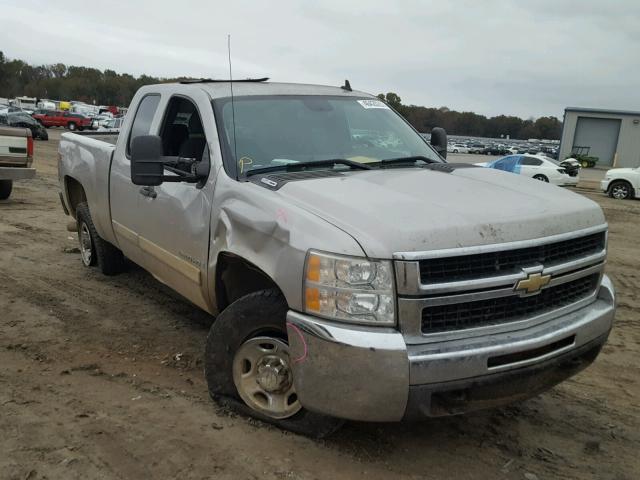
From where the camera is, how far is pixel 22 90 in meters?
125

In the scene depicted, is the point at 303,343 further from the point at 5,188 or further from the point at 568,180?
the point at 568,180

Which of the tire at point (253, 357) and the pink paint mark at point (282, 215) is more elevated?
the pink paint mark at point (282, 215)

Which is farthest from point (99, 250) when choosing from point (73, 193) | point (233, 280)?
point (233, 280)

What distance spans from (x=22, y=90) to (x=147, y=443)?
139m

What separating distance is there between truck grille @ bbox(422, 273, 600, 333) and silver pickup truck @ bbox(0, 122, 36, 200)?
1029 centimetres

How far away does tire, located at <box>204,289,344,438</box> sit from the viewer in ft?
10.5

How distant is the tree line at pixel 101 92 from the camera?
11250 cm

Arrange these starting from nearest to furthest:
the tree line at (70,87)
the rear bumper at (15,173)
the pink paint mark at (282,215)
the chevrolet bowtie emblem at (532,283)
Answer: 1. the chevrolet bowtie emblem at (532,283)
2. the pink paint mark at (282,215)
3. the rear bumper at (15,173)
4. the tree line at (70,87)

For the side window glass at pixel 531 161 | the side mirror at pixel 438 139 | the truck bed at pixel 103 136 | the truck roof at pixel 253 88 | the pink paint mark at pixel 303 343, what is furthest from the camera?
the side window glass at pixel 531 161

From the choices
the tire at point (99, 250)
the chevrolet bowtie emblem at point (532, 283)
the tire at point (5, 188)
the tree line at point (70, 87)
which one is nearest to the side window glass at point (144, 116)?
the tire at point (99, 250)

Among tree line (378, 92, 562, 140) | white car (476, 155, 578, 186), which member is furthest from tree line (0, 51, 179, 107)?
white car (476, 155, 578, 186)

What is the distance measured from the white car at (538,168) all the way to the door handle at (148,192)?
2173 cm

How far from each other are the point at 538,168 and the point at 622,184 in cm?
400

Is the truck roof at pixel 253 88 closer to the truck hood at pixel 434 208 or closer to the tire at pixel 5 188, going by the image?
the truck hood at pixel 434 208
